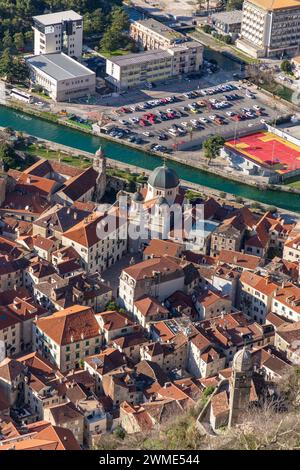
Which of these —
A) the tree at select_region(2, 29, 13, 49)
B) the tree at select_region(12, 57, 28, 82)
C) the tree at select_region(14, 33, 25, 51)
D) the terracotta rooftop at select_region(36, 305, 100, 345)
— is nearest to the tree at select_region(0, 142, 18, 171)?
the tree at select_region(12, 57, 28, 82)

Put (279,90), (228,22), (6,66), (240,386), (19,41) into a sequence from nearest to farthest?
(240,386), (6,66), (279,90), (19,41), (228,22)

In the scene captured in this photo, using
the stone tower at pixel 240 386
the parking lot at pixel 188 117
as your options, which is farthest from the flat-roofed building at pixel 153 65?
the stone tower at pixel 240 386

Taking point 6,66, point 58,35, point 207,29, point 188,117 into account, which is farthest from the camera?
point 207,29

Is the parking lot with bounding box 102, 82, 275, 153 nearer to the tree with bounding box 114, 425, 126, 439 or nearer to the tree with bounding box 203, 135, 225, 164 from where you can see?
the tree with bounding box 203, 135, 225, 164

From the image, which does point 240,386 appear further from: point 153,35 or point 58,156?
point 153,35

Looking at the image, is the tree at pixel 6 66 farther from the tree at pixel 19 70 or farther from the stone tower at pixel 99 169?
the stone tower at pixel 99 169

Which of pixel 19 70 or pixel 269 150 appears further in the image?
pixel 19 70

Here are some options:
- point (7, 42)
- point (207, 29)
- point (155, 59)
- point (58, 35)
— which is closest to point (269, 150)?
point (155, 59)
